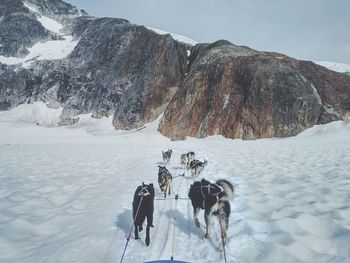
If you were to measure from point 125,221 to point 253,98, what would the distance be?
36.5m

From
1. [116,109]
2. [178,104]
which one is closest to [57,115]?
[116,109]

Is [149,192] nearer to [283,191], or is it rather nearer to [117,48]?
[283,191]

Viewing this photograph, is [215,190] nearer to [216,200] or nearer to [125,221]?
[216,200]

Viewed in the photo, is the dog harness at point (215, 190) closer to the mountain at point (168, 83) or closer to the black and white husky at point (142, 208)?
the black and white husky at point (142, 208)

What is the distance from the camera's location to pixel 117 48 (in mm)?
64812

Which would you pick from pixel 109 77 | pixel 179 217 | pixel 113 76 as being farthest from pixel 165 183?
pixel 109 77

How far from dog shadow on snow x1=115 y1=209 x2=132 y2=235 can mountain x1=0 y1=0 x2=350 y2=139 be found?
3248cm

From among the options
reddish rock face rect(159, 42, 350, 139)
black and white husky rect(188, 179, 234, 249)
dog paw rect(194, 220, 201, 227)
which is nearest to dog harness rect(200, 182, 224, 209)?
black and white husky rect(188, 179, 234, 249)

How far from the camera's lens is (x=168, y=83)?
54812mm

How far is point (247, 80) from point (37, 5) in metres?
95.6

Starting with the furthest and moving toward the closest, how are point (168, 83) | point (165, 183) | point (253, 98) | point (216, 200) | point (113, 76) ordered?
point (113, 76) → point (168, 83) → point (253, 98) → point (165, 183) → point (216, 200)

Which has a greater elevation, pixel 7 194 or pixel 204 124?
pixel 204 124

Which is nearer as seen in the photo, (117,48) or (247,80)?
(247,80)

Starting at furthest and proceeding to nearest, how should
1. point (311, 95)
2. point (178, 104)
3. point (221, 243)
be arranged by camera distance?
point (178, 104) → point (311, 95) → point (221, 243)
